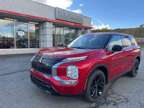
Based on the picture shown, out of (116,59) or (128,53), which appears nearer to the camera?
(116,59)

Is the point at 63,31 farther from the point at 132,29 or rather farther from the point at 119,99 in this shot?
the point at 132,29

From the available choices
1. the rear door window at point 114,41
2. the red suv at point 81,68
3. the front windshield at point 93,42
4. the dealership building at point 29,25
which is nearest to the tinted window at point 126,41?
the rear door window at point 114,41

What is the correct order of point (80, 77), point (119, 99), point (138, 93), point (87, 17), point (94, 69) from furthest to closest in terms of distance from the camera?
1. point (87, 17)
2. point (138, 93)
3. point (119, 99)
4. point (94, 69)
5. point (80, 77)

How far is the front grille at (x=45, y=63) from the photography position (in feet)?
11.1

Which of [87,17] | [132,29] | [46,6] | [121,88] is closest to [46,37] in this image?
[46,6]

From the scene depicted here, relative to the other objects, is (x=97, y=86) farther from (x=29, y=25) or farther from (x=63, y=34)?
(x=63, y=34)

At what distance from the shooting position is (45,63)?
3.53 metres

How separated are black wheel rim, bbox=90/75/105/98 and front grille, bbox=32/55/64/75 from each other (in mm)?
1098

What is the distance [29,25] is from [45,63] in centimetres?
1370

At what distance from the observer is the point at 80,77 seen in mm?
3262

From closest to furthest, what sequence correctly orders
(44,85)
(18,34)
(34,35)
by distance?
(44,85), (18,34), (34,35)

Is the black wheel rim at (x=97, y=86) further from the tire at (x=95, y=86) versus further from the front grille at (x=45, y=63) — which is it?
the front grille at (x=45, y=63)

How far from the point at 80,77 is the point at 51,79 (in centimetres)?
64

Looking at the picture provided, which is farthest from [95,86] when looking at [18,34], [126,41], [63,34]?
[63,34]
